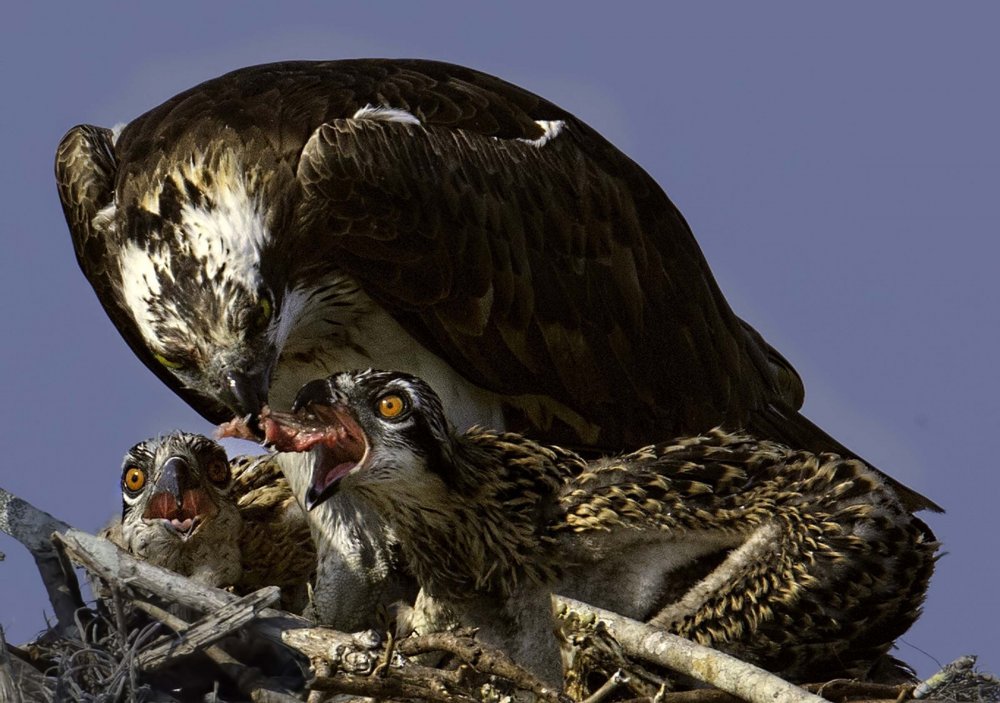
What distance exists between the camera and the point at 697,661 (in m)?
6.02

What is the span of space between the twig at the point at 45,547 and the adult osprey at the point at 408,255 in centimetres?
107

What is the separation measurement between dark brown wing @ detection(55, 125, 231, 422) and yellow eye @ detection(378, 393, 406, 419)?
1934mm

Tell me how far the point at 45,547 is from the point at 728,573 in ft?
8.01

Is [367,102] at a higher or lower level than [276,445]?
higher

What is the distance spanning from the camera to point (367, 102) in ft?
26.2

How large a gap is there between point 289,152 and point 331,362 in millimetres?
983

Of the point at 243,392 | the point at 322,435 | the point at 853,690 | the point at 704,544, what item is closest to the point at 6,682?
the point at 322,435

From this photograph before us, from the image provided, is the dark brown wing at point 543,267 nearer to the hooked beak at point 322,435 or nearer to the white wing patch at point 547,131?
the white wing patch at point 547,131

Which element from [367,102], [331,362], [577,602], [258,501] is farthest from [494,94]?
[577,602]

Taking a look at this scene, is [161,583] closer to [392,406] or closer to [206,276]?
[392,406]

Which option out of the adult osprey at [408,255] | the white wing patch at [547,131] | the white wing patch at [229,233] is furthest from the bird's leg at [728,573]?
the white wing patch at [547,131]

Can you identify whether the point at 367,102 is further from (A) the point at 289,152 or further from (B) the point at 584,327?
(B) the point at 584,327

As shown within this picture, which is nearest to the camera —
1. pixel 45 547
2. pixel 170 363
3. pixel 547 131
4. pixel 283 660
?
pixel 283 660

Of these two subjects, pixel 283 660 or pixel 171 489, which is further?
pixel 171 489
